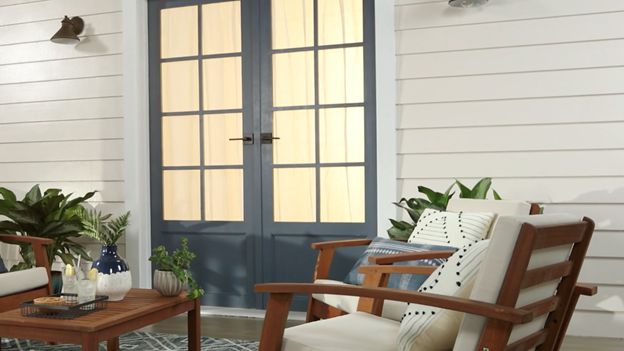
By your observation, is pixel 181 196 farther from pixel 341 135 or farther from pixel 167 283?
pixel 167 283

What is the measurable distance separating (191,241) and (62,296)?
6.22 feet

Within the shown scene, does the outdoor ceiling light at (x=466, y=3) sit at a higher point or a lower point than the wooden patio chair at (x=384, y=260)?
higher

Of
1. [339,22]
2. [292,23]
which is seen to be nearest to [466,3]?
[339,22]

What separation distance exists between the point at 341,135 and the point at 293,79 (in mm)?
530

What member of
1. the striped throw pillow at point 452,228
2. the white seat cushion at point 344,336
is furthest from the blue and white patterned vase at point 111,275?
the striped throw pillow at point 452,228

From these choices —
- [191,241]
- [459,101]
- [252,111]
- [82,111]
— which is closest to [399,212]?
[459,101]

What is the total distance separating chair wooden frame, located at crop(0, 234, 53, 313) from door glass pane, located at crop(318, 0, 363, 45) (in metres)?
2.20

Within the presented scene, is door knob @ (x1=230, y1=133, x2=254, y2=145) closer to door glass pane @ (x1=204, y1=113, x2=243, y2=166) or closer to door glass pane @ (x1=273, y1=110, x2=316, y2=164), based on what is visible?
door glass pane @ (x1=204, y1=113, x2=243, y2=166)

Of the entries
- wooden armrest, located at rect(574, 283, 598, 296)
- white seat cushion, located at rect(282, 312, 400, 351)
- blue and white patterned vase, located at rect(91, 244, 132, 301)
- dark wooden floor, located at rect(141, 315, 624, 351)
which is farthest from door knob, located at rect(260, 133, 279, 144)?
wooden armrest, located at rect(574, 283, 598, 296)

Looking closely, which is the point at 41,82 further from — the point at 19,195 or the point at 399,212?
the point at 399,212

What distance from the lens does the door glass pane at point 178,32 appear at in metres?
4.59

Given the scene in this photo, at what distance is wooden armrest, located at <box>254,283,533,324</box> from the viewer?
1.49 metres

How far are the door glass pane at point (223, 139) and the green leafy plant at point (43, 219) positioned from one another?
0.90 meters

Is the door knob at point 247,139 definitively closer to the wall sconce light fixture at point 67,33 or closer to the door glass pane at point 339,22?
the door glass pane at point 339,22
